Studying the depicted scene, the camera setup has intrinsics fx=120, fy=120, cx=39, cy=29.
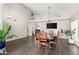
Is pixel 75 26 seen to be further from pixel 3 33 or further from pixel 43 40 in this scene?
pixel 3 33

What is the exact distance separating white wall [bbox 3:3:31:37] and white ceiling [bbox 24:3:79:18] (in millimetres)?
155

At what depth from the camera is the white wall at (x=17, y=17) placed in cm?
251

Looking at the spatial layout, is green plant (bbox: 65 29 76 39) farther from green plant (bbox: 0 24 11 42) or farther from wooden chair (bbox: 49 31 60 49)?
green plant (bbox: 0 24 11 42)

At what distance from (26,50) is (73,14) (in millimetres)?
1251

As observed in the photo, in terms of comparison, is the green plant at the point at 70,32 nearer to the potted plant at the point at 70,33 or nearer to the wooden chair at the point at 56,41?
the potted plant at the point at 70,33

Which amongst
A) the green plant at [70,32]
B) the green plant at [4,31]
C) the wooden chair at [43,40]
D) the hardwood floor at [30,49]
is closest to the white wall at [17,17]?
the green plant at [4,31]

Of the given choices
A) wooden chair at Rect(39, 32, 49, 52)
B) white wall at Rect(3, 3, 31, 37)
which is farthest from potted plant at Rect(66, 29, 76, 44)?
white wall at Rect(3, 3, 31, 37)

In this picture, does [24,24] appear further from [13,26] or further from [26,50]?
[26,50]

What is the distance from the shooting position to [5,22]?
2525 mm

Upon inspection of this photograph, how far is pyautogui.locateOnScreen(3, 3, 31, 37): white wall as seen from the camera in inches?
98.7

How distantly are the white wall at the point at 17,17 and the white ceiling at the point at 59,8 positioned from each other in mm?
155

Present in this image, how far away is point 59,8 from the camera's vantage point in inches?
101

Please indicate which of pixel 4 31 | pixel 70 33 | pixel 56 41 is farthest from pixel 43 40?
pixel 4 31
